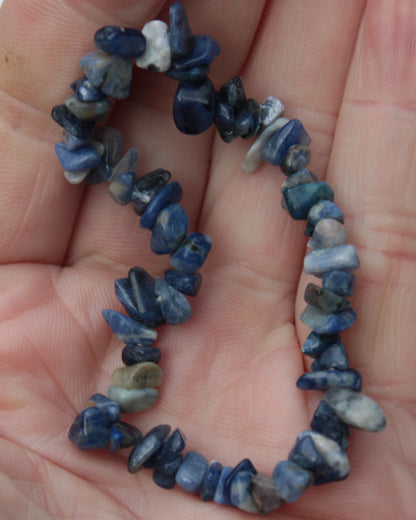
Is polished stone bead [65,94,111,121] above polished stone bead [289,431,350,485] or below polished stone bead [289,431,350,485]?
above

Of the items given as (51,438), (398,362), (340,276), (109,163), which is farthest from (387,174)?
(51,438)

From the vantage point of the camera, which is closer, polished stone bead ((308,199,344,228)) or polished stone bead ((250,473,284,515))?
polished stone bead ((250,473,284,515))

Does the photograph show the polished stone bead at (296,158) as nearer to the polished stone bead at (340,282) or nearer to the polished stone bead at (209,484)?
the polished stone bead at (340,282)

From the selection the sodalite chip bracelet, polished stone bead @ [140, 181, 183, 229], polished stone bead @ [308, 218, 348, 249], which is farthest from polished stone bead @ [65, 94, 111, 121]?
polished stone bead @ [308, 218, 348, 249]

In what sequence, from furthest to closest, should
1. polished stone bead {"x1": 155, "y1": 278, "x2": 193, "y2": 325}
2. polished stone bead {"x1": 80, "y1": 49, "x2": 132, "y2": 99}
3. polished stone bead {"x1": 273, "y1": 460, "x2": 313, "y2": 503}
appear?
polished stone bead {"x1": 155, "y1": 278, "x2": 193, "y2": 325} < polished stone bead {"x1": 80, "y1": 49, "x2": 132, "y2": 99} < polished stone bead {"x1": 273, "y1": 460, "x2": 313, "y2": 503}

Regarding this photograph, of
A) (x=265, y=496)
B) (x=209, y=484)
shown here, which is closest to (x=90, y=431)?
(x=209, y=484)

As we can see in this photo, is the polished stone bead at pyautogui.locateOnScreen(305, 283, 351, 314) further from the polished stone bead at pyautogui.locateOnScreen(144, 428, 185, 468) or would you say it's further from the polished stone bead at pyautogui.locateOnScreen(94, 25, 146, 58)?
the polished stone bead at pyautogui.locateOnScreen(94, 25, 146, 58)

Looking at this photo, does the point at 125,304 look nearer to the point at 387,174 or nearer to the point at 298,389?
the point at 298,389

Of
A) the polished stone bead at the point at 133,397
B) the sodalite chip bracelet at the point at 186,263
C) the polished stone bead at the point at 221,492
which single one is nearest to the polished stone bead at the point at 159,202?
the sodalite chip bracelet at the point at 186,263
